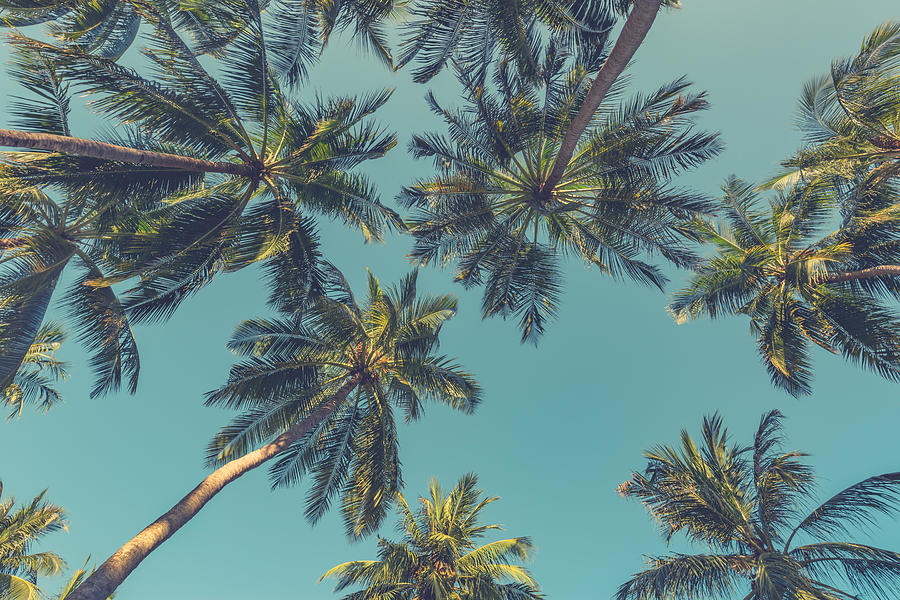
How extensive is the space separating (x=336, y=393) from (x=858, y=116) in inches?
531

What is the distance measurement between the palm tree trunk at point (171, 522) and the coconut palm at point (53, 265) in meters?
3.60

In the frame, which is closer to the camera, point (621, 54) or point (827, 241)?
point (621, 54)

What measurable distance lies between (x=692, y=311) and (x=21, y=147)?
16.0m

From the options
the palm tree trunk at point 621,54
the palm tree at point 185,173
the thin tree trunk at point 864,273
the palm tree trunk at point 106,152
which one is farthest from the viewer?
the thin tree trunk at point 864,273

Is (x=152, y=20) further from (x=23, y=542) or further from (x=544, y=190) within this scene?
(x=23, y=542)

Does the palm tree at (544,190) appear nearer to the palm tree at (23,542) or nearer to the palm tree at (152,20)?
the palm tree at (152,20)

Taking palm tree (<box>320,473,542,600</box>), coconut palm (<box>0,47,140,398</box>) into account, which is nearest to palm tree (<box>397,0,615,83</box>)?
coconut palm (<box>0,47,140,398</box>)

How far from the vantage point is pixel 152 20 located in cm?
717

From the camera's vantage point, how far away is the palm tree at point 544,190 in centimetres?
970

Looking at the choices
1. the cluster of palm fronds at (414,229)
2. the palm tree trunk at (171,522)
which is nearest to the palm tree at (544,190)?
the cluster of palm fronds at (414,229)

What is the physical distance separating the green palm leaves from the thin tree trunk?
1005 cm

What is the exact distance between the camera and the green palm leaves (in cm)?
1027

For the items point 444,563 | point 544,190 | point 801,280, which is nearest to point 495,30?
point 544,190

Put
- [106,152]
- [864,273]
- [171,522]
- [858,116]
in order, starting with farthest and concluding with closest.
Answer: [864,273]
[858,116]
[106,152]
[171,522]
